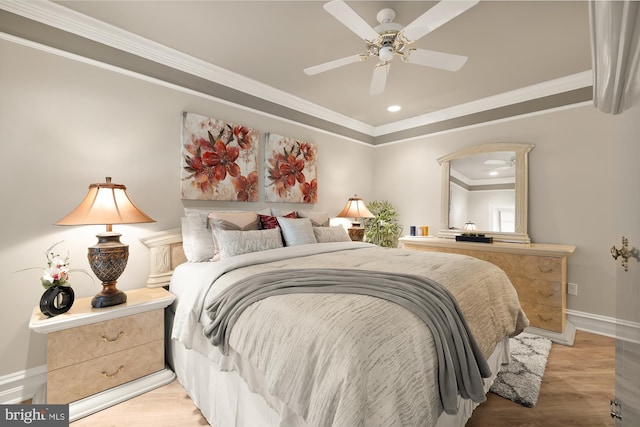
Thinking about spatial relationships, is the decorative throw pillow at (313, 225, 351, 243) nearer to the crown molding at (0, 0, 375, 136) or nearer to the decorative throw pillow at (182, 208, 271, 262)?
the decorative throw pillow at (182, 208, 271, 262)

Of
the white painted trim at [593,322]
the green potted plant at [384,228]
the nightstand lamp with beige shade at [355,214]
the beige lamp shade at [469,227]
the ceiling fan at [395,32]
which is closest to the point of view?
the ceiling fan at [395,32]

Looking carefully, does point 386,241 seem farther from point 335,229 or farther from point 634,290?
point 634,290

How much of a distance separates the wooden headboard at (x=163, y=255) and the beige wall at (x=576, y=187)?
3.75 meters

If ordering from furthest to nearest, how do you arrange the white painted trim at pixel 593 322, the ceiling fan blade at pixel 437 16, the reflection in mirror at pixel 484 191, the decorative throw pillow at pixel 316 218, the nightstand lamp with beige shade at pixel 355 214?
the nightstand lamp with beige shade at pixel 355 214 < the reflection in mirror at pixel 484 191 < the decorative throw pillow at pixel 316 218 < the white painted trim at pixel 593 322 < the ceiling fan blade at pixel 437 16

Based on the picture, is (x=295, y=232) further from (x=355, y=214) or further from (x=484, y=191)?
(x=484, y=191)

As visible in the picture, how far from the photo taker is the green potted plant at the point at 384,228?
14.2ft

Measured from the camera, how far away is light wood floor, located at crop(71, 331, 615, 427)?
1658mm

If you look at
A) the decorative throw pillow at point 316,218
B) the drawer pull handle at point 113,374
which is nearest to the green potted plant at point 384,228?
the decorative throw pillow at point 316,218

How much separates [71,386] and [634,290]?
8.66ft

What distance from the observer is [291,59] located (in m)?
2.64

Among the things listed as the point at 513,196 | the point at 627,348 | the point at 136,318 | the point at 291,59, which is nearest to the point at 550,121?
the point at 513,196

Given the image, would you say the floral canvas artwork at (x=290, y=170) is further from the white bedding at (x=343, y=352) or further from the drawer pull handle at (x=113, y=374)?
the drawer pull handle at (x=113, y=374)

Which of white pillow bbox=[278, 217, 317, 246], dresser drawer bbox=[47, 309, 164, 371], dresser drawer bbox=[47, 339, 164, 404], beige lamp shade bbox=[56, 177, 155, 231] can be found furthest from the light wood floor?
white pillow bbox=[278, 217, 317, 246]

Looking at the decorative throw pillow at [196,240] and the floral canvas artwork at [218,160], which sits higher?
the floral canvas artwork at [218,160]
